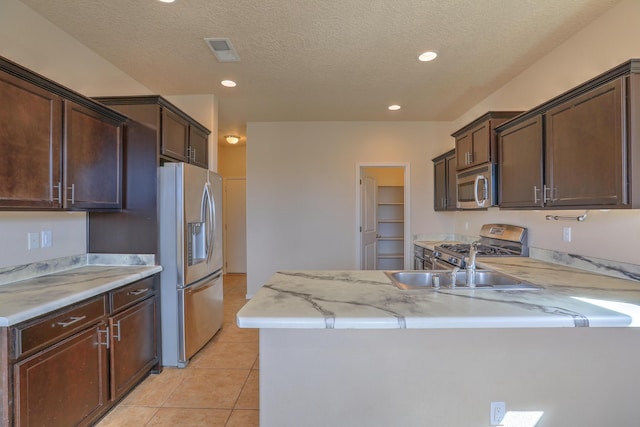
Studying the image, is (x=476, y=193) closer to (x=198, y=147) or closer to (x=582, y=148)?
(x=582, y=148)

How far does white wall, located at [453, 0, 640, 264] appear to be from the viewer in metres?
1.96

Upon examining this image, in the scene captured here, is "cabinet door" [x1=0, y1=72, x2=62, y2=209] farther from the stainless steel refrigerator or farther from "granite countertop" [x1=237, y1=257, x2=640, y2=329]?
"granite countertop" [x1=237, y1=257, x2=640, y2=329]

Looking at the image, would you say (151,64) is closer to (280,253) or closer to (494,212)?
(280,253)

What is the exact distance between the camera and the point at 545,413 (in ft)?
4.83

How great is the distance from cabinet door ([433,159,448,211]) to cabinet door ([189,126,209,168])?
3070 millimetres

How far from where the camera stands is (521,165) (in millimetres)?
2441

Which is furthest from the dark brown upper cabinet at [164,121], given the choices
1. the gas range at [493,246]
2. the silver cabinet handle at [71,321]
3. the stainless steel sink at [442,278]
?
the gas range at [493,246]

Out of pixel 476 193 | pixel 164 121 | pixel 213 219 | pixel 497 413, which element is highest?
pixel 164 121

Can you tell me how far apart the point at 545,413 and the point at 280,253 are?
368 cm

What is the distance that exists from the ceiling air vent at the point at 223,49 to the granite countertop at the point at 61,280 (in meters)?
1.81

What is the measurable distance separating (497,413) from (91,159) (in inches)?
115

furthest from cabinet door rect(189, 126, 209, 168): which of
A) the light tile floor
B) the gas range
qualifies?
the gas range

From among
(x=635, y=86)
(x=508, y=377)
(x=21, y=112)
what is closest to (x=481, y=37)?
(x=635, y=86)

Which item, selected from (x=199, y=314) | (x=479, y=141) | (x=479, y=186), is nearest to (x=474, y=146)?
(x=479, y=141)
